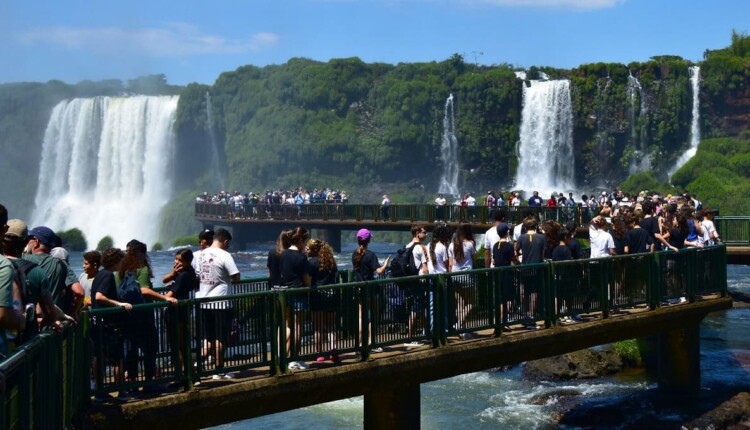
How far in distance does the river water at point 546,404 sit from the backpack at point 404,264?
476 cm

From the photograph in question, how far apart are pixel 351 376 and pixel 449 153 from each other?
7477 centimetres

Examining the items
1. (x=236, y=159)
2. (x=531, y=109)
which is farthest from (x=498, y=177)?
(x=236, y=159)

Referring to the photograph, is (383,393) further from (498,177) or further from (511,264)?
(498,177)

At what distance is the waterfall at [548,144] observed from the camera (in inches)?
2908

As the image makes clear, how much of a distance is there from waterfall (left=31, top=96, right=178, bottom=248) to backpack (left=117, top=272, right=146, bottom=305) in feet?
255

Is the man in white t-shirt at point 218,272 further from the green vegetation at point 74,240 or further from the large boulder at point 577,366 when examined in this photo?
the green vegetation at point 74,240

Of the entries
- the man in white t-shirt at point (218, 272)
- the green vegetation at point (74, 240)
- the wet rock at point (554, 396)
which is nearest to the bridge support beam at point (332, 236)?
the green vegetation at point (74, 240)

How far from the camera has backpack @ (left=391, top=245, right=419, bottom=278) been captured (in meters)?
12.5

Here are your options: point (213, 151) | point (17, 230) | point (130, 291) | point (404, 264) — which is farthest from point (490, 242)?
point (213, 151)

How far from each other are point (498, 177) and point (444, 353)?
70644mm

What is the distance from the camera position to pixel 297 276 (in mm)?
10930

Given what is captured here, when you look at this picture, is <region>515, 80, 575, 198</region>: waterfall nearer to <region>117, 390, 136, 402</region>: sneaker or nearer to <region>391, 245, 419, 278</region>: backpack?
<region>391, 245, 419, 278</region>: backpack

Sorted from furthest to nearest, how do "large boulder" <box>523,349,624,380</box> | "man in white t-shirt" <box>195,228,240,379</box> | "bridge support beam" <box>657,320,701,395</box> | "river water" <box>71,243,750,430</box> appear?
"large boulder" <box>523,349,624,380</box> → "bridge support beam" <box>657,320,701,395</box> → "river water" <box>71,243,750,430</box> → "man in white t-shirt" <box>195,228,240,379</box>

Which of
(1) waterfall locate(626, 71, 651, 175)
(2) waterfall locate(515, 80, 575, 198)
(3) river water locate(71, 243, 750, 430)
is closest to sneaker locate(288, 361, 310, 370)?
(3) river water locate(71, 243, 750, 430)
